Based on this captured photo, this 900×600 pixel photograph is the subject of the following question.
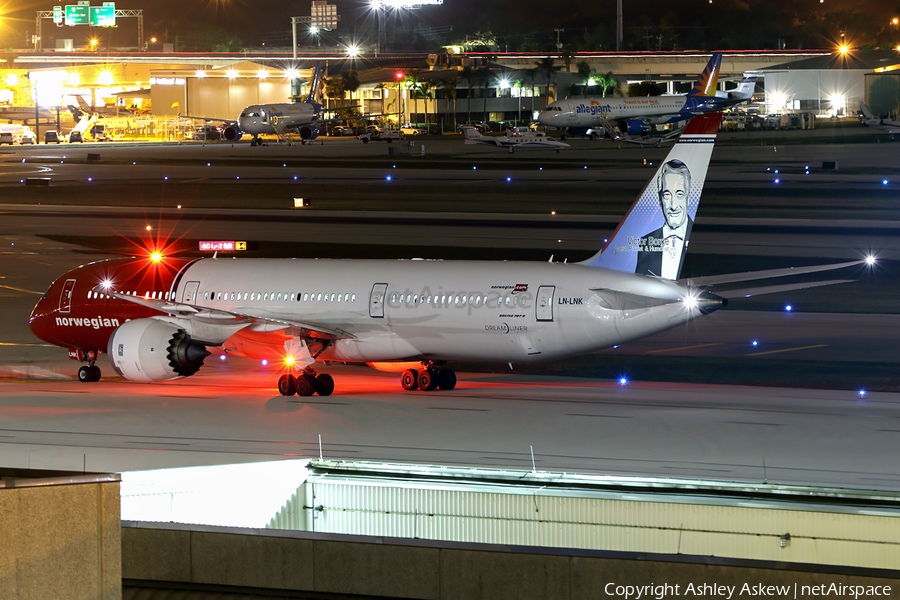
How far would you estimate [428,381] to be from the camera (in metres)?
32.4

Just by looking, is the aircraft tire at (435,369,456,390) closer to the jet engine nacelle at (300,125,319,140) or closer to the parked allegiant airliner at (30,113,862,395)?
the parked allegiant airliner at (30,113,862,395)

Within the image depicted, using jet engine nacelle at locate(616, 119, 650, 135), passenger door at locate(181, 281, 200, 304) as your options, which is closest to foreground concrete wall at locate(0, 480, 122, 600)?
passenger door at locate(181, 281, 200, 304)

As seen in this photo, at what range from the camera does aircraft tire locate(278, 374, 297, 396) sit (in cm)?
3216

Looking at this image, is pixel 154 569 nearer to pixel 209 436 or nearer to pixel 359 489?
pixel 359 489

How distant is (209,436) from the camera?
26781mm

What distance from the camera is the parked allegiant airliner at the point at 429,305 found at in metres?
29.7

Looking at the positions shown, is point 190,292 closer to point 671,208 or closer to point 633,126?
point 671,208

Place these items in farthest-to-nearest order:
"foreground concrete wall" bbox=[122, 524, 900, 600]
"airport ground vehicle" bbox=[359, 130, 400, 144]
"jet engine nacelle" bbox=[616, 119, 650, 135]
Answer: "airport ground vehicle" bbox=[359, 130, 400, 144], "jet engine nacelle" bbox=[616, 119, 650, 135], "foreground concrete wall" bbox=[122, 524, 900, 600]

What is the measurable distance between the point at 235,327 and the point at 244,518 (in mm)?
16319

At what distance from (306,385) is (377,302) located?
3.12 meters

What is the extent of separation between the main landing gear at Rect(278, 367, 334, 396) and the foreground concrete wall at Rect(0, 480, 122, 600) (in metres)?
21.2

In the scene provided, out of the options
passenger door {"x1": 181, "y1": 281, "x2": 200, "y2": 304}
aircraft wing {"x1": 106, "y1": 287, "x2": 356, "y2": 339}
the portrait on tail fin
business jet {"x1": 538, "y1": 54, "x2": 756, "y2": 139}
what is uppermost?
business jet {"x1": 538, "y1": 54, "x2": 756, "y2": 139}

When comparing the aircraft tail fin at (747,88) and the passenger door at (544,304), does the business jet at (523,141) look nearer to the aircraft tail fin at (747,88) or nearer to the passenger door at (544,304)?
the aircraft tail fin at (747,88)

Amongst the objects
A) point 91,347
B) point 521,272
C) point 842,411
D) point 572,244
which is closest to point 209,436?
point 521,272
